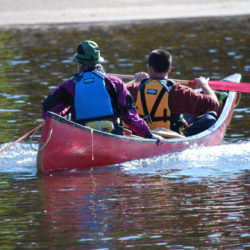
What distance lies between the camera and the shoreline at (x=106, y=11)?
3002 cm

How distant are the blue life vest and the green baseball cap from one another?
124 millimetres

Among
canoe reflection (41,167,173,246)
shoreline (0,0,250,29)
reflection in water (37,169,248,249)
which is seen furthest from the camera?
shoreline (0,0,250,29)

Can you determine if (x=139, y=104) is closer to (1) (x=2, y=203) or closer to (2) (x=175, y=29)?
(1) (x=2, y=203)

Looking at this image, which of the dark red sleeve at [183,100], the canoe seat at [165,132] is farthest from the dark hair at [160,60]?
the canoe seat at [165,132]

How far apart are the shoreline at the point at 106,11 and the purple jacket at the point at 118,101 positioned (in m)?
21.3

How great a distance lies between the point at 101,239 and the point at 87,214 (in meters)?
0.71

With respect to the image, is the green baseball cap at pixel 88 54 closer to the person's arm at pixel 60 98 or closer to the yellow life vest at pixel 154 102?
the person's arm at pixel 60 98

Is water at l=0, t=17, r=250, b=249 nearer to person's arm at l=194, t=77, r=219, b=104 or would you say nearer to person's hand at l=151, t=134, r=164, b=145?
person's hand at l=151, t=134, r=164, b=145

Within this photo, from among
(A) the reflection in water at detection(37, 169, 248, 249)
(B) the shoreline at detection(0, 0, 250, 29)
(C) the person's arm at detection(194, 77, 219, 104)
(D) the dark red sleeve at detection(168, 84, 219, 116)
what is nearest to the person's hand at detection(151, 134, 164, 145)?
(D) the dark red sleeve at detection(168, 84, 219, 116)

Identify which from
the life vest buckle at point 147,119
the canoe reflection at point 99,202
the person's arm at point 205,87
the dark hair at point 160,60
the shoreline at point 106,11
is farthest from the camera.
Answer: the shoreline at point 106,11

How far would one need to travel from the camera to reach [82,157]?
7680 millimetres

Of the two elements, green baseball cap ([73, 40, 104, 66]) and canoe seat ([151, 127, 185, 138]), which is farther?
canoe seat ([151, 127, 185, 138])

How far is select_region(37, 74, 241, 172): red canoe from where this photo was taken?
24.0 feet

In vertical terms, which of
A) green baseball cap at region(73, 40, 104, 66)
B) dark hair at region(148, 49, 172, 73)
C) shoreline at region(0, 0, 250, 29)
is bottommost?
shoreline at region(0, 0, 250, 29)
